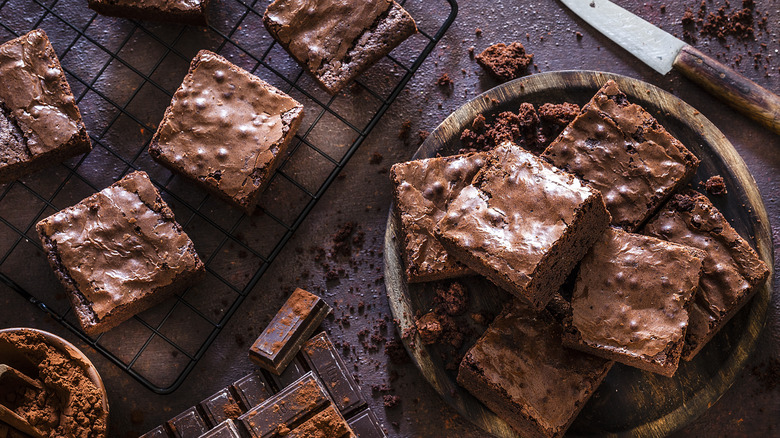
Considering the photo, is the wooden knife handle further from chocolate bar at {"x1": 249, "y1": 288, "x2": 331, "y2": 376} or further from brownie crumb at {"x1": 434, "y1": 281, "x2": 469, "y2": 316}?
chocolate bar at {"x1": 249, "y1": 288, "x2": 331, "y2": 376}

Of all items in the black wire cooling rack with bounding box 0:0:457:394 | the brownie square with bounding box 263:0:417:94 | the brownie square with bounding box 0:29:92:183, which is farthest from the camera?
the black wire cooling rack with bounding box 0:0:457:394

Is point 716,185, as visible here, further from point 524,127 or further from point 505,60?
point 505,60

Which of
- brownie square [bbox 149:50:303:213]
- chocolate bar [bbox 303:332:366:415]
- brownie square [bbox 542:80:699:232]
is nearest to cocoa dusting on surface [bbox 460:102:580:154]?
brownie square [bbox 542:80:699:232]

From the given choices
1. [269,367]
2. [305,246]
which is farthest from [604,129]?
[269,367]

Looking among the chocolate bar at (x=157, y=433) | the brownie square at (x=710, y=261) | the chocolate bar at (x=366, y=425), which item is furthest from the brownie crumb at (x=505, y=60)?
the chocolate bar at (x=157, y=433)

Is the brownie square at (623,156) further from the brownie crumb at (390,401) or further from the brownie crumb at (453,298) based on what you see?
the brownie crumb at (390,401)

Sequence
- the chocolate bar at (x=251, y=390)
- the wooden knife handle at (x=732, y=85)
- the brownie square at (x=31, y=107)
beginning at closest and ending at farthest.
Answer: the brownie square at (x=31, y=107) < the chocolate bar at (x=251, y=390) < the wooden knife handle at (x=732, y=85)

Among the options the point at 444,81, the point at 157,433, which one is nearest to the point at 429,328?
the point at 444,81
